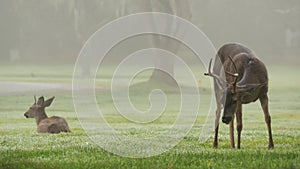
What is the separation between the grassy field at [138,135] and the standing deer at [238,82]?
1.33ft

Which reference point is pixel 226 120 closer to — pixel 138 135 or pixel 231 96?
pixel 231 96

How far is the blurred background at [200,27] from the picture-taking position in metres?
10.9

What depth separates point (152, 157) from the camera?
666 cm

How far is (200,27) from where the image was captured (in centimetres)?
1100

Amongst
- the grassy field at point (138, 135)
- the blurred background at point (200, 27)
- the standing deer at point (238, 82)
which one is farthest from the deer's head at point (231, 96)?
the blurred background at point (200, 27)

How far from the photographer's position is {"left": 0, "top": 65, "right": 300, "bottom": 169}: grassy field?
6363 mm

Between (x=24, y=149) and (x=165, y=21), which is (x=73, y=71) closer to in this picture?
(x=165, y=21)

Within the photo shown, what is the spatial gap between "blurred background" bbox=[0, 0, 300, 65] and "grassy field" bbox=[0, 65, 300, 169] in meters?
0.29

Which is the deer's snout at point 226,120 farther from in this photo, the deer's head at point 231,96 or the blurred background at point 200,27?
the blurred background at point 200,27

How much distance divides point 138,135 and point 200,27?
3.32m

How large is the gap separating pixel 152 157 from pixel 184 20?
16.6 feet

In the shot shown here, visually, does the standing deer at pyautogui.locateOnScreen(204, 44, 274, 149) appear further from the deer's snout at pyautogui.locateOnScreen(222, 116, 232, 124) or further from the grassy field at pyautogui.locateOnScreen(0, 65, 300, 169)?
the grassy field at pyautogui.locateOnScreen(0, 65, 300, 169)

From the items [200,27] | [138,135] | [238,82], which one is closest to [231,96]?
[238,82]

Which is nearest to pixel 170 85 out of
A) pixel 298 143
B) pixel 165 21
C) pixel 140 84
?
pixel 140 84
